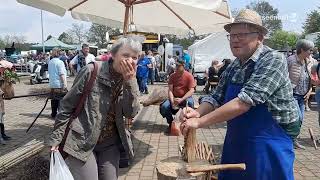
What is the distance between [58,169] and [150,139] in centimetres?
522

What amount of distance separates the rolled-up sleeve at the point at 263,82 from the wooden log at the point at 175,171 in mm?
645

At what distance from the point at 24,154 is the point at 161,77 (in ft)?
65.1

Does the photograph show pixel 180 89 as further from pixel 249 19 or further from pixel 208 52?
pixel 208 52

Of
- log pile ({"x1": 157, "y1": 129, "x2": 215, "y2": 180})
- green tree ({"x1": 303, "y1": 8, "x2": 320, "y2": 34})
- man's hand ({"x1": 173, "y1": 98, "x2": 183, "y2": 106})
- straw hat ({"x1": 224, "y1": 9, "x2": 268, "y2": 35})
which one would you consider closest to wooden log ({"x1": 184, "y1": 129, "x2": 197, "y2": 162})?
log pile ({"x1": 157, "y1": 129, "x2": 215, "y2": 180})

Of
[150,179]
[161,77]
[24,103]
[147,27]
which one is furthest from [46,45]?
[150,179]

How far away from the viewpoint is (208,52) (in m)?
23.7

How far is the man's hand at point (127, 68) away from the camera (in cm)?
310

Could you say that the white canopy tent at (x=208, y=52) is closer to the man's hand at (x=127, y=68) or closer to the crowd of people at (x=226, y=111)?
the crowd of people at (x=226, y=111)

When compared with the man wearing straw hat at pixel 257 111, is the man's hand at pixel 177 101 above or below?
below

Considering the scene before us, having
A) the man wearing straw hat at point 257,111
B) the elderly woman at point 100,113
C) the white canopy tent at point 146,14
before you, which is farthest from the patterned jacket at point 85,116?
the white canopy tent at point 146,14

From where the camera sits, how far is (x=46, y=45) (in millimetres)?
41312

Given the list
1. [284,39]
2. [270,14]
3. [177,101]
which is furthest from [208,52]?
[270,14]

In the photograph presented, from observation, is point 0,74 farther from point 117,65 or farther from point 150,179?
point 117,65

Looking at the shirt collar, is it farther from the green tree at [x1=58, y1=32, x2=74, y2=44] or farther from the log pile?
the green tree at [x1=58, y1=32, x2=74, y2=44]
